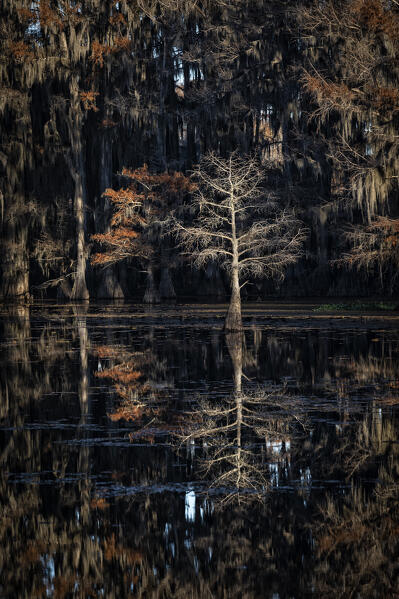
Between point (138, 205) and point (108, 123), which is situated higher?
point (108, 123)

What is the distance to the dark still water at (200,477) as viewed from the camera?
21.5 ft

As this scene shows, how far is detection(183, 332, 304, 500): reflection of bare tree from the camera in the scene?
30.5 ft

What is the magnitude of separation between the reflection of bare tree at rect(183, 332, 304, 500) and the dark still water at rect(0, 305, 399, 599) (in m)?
0.04

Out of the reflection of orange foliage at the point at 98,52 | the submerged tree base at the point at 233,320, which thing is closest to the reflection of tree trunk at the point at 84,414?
the submerged tree base at the point at 233,320

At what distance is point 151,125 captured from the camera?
5319 cm

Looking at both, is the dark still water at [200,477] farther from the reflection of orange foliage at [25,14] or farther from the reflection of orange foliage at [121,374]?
the reflection of orange foliage at [25,14]

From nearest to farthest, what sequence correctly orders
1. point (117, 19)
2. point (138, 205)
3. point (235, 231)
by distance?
point (235, 231) < point (138, 205) < point (117, 19)

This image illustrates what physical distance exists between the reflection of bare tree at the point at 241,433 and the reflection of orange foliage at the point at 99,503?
1.06 metres

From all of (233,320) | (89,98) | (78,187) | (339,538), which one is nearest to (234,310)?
(233,320)

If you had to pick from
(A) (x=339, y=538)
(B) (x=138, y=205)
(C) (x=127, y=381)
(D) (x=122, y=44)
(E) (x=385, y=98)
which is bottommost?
(A) (x=339, y=538)

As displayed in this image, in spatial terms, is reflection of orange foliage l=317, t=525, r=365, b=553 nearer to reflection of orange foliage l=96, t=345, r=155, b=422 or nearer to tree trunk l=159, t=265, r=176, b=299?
reflection of orange foliage l=96, t=345, r=155, b=422

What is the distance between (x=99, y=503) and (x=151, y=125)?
46.2m

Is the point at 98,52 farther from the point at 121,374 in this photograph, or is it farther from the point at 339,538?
the point at 339,538

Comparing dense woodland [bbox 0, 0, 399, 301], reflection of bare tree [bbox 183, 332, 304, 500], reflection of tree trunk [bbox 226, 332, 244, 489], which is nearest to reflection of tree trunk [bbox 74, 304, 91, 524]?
reflection of bare tree [bbox 183, 332, 304, 500]
